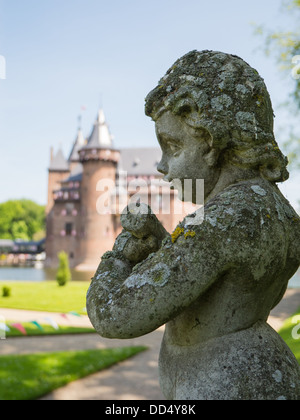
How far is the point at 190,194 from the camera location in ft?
7.37

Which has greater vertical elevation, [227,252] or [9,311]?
[227,252]

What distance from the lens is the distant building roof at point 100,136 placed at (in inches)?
1905

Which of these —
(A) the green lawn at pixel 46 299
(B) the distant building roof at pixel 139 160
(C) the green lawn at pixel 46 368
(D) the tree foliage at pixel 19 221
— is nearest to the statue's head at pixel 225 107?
(C) the green lawn at pixel 46 368

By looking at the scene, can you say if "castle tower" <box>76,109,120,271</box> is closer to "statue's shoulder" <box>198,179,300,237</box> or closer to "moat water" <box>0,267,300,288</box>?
"moat water" <box>0,267,300,288</box>

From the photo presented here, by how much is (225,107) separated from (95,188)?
152 ft

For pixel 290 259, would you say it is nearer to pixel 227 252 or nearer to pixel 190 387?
pixel 227 252

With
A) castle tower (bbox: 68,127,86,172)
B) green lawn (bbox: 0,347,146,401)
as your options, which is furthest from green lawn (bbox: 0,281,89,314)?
castle tower (bbox: 68,127,86,172)

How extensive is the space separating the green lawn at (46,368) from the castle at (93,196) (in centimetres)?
3340

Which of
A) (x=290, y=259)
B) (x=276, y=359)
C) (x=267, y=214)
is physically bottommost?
(x=276, y=359)

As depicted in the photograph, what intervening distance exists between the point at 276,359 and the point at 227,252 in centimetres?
60

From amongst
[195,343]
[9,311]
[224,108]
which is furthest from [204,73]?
[9,311]

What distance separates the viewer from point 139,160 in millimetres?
54156

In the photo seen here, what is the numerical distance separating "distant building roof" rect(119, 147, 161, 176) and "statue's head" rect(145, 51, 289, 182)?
50.1m

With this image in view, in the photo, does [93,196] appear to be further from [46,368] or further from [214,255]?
[214,255]
